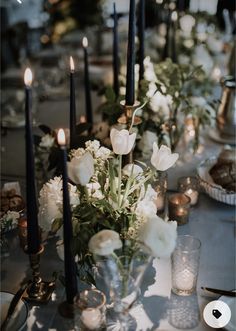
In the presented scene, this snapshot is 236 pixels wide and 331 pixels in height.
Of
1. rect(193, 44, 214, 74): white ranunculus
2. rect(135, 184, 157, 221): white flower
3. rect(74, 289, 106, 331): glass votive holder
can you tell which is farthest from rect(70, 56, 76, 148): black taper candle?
rect(193, 44, 214, 74): white ranunculus

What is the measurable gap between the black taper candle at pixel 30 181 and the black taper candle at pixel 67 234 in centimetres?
5

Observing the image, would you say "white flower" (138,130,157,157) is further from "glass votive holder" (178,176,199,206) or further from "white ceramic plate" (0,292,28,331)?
"white ceramic plate" (0,292,28,331)

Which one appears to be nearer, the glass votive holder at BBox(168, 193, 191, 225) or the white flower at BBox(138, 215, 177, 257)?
the white flower at BBox(138, 215, 177, 257)

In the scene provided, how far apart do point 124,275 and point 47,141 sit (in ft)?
2.10

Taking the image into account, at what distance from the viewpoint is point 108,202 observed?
0.84 m

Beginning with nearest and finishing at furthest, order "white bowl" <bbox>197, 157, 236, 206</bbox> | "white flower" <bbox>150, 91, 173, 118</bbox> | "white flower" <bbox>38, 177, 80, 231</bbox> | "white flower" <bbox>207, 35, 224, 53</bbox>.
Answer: "white flower" <bbox>38, 177, 80, 231</bbox> → "white bowl" <bbox>197, 157, 236, 206</bbox> → "white flower" <bbox>150, 91, 173, 118</bbox> → "white flower" <bbox>207, 35, 224, 53</bbox>

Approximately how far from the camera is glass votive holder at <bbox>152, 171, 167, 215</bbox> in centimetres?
113

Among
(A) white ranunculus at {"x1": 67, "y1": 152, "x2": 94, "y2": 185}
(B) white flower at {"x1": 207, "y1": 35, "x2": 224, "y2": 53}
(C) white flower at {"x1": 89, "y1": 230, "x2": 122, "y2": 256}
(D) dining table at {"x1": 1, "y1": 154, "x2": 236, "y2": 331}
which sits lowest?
(D) dining table at {"x1": 1, "y1": 154, "x2": 236, "y2": 331}

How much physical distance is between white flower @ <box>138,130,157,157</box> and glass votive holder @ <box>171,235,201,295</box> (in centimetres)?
43

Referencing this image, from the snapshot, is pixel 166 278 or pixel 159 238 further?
pixel 166 278

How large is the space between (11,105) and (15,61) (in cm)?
130

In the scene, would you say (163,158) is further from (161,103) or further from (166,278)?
(161,103)

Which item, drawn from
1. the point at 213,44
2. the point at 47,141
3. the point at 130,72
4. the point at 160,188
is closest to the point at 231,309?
the point at 160,188

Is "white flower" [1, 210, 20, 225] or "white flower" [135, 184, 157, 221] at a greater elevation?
"white flower" [135, 184, 157, 221]
